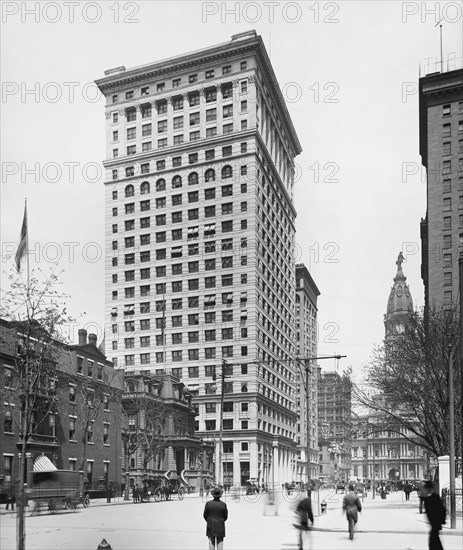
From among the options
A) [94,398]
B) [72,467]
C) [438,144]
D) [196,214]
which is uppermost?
[438,144]

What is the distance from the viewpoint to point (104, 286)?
11569 centimetres

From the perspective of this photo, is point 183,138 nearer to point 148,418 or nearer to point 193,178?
point 193,178

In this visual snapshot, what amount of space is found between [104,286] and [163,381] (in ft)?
83.3

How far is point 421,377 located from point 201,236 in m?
61.2

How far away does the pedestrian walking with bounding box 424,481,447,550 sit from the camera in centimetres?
1755

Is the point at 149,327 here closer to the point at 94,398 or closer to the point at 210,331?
the point at 210,331

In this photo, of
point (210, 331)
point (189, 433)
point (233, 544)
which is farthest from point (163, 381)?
point (233, 544)

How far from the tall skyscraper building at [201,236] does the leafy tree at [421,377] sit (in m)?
54.0

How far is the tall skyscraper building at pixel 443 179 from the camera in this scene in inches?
4365

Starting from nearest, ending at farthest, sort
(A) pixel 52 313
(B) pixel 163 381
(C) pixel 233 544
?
(C) pixel 233 544 < (A) pixel 52 313 < (B) pixel 163 381

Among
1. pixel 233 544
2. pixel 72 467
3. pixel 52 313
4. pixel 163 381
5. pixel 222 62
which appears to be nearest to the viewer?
pixel 233 544

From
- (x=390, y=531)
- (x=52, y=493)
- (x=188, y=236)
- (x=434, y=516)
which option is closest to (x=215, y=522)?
(x=434, y=516)

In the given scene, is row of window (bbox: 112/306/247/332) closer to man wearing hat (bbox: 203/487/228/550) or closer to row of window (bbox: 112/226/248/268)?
row of window (bbox: 112/226/248/268)

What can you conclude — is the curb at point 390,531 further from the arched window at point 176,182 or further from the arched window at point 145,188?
the arched window at point 145,188
